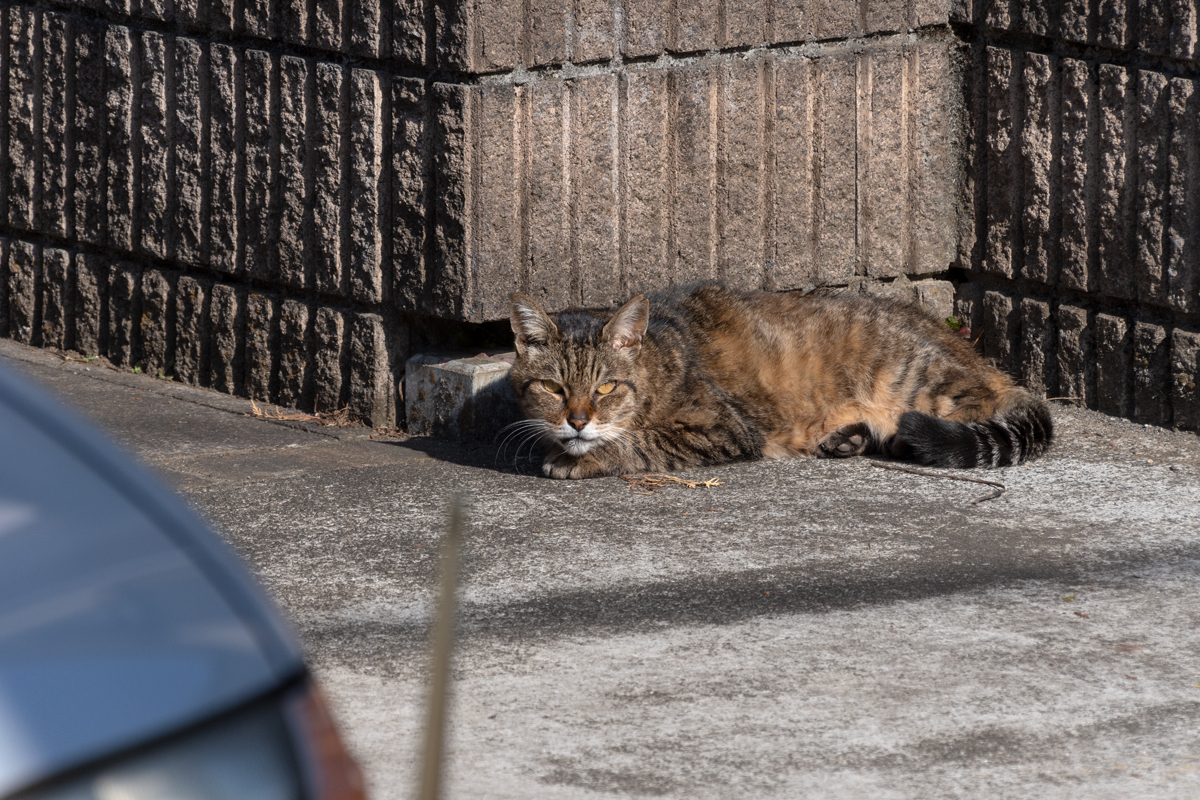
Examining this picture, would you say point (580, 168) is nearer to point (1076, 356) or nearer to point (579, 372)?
point (579, 372)

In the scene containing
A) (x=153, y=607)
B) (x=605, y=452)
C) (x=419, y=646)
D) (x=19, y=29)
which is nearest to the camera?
(x=153, y=607)

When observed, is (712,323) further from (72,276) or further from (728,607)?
(72,276)

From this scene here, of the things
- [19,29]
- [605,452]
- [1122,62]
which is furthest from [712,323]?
[19,29]

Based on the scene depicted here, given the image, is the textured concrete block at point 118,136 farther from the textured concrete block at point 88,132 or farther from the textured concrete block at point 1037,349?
the textured concrete block at point 1037,349

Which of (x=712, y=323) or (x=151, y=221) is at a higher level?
(x=151, y=221)

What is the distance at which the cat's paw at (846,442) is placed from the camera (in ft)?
17.4

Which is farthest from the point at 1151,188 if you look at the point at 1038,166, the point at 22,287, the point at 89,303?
the point at 22,287

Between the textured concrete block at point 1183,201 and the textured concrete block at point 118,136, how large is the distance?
14.5 feet

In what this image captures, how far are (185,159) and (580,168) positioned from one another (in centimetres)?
181

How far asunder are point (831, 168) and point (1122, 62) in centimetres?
125

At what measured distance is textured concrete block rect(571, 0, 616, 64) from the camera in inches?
205

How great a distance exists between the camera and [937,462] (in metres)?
5.00

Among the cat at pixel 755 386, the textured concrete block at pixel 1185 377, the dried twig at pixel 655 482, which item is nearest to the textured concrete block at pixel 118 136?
the cat at pixel 755 386

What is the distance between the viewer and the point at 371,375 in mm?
5523
